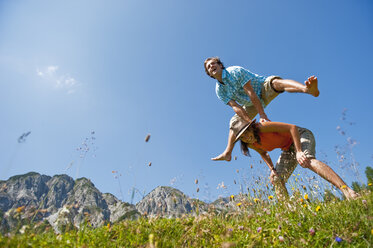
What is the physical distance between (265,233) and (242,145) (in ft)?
6.83

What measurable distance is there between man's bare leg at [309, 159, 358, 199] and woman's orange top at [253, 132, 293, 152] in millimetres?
683

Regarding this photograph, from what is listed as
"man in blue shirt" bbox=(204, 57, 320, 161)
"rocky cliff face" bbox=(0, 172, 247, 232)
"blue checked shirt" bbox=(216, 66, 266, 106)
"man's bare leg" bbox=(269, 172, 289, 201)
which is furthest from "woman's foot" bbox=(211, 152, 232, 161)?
"blue checked shirt" bbox=(216, 66, 266, 106)

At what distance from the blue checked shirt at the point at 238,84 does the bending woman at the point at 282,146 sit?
590 millimetres

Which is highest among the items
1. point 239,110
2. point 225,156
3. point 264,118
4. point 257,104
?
point 239,110

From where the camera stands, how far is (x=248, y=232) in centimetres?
243

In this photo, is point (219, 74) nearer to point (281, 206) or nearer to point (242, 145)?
point (242, 145)

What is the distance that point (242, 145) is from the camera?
4.32 metres

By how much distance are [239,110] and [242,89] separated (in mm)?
493

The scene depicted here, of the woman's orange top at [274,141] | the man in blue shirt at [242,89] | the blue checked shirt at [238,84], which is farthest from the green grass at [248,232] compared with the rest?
the blue checked shirt at [238,84]

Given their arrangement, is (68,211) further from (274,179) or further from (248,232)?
(274,179)

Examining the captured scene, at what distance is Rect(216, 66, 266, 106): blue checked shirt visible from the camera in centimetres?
430

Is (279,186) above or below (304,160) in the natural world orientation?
below

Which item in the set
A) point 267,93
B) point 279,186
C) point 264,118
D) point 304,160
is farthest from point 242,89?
point 279,186

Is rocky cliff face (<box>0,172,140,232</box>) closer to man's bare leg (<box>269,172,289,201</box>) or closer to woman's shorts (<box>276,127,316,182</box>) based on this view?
man's bare leg (<box>269,172,289,201</box>)
